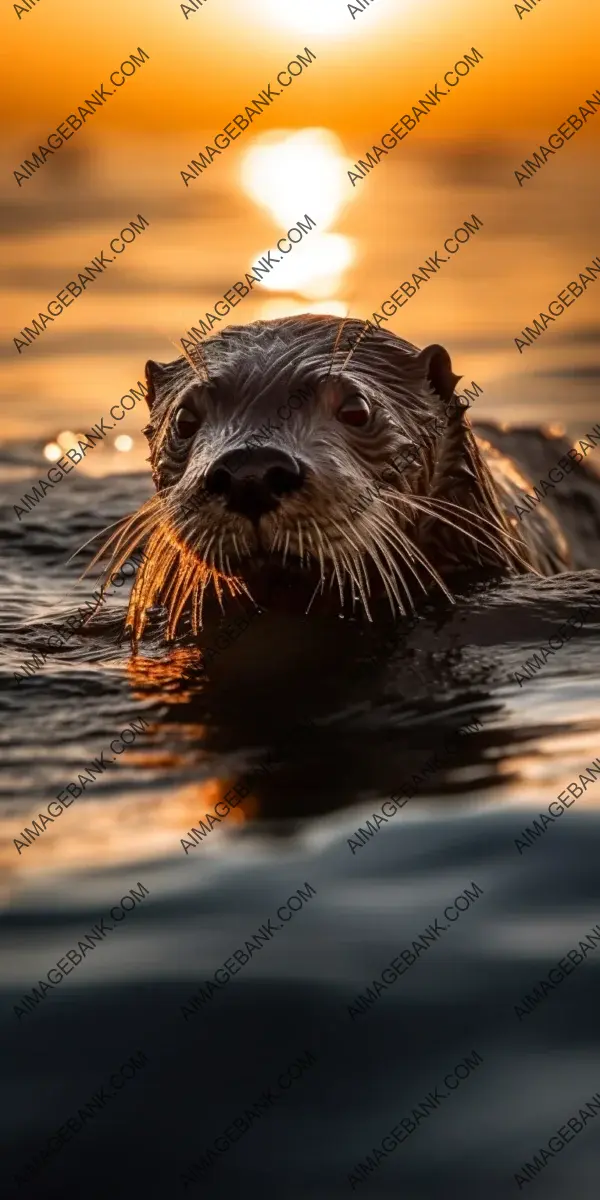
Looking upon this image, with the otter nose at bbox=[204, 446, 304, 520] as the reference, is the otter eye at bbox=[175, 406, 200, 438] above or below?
above

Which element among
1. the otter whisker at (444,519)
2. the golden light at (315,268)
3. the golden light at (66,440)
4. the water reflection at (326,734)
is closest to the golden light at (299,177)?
the golden light at (315,268)

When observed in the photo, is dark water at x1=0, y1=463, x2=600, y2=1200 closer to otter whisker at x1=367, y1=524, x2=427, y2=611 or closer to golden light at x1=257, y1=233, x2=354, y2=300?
otter whisker at x1=367, y1=524, x2=427, y2=611

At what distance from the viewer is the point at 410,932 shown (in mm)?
3336

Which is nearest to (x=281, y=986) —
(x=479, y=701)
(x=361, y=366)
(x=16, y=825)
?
(x=16, y=825)

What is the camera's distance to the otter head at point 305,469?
203 inches

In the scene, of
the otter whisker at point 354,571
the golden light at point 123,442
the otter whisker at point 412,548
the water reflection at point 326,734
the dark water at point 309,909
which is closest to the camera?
the dark water at point 309,909

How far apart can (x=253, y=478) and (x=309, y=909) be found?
1846 mm

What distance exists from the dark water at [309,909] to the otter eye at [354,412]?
Result: 29.7 inches

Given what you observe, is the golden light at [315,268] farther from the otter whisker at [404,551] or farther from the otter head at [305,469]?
the otter whisker at [404,551]

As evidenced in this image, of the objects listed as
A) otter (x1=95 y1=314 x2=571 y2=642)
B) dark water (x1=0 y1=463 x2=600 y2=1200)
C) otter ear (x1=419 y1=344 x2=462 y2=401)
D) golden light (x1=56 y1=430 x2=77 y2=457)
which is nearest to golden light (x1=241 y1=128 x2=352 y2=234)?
golden light (x1=56 y1=430 x2=77 y2=457)

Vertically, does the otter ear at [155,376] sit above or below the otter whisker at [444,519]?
above

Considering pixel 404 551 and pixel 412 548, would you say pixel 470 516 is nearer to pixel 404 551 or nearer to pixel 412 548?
pixel 404 551

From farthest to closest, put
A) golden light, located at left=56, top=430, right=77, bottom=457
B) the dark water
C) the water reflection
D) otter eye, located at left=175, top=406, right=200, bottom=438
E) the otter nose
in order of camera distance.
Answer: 1. golden light, located at left=56, top=430, right=77, bottom=457
2. otter eye, located at left=175, top=406, right=200, bottom=438
3. the otter nose
4. the water reflection
5. the dark water

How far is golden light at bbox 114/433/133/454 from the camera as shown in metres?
10.9
